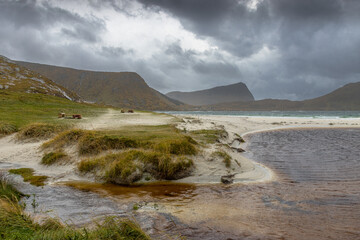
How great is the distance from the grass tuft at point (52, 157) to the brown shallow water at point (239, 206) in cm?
353

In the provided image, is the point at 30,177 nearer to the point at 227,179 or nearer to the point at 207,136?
the point at 227,179

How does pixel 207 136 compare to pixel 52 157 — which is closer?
pixel 52 157

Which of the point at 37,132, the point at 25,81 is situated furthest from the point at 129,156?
the point at 25,81

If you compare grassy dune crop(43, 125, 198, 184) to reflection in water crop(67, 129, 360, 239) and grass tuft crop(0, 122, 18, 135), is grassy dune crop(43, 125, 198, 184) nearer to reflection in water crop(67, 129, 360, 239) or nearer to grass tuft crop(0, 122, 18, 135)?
reflection in water crop(67, 129, 360, 239)

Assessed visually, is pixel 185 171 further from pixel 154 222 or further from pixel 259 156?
pixel 259 156

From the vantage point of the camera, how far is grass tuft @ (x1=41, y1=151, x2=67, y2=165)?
12.6 metres

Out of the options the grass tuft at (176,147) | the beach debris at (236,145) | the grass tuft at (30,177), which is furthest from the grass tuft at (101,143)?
the beach debris at (236,145)

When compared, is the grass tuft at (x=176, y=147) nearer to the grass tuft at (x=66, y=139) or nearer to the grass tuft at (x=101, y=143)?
the grass tuft at (x=101, y=143)

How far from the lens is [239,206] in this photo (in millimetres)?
8062

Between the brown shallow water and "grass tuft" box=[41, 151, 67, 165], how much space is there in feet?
11.6

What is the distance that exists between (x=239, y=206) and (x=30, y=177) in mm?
10501

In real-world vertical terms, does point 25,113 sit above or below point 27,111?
below

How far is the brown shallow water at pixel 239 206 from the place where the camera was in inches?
250

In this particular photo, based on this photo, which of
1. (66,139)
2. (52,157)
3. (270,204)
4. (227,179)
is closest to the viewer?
(270,204)
